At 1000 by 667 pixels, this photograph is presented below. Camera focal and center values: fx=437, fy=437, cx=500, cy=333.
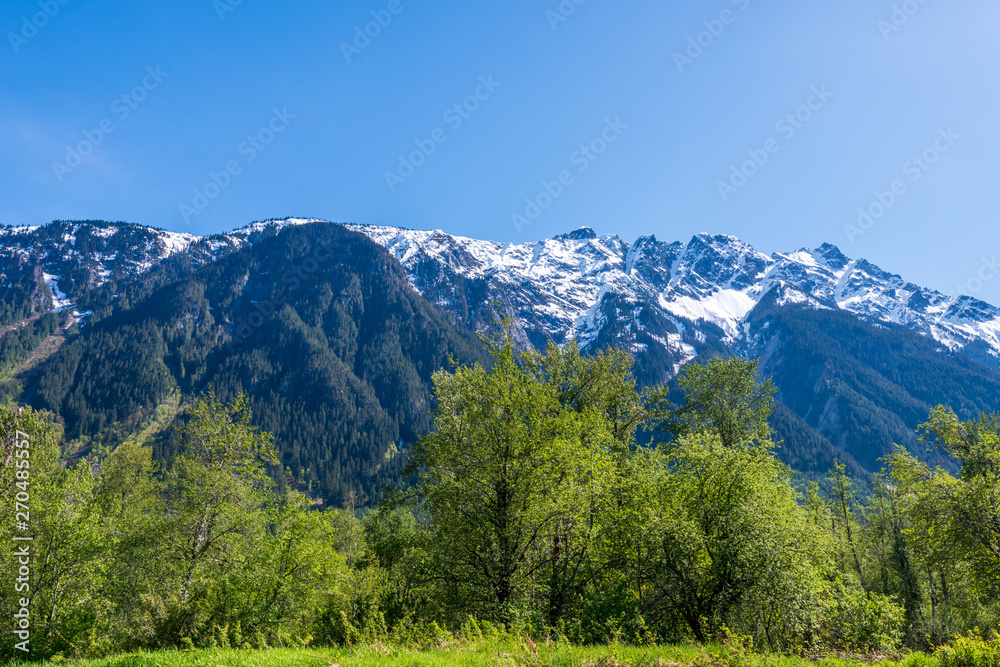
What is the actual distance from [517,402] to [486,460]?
2.72m

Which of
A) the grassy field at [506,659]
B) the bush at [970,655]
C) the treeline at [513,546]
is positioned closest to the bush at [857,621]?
the treeline at [513,546]

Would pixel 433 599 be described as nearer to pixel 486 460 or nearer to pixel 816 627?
pixel 486 460

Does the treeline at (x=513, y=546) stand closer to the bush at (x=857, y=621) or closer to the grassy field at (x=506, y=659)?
the bush at (x=857, y=621)

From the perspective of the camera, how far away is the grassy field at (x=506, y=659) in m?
11.7

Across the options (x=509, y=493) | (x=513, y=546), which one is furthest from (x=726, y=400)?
(x=513, y=546)

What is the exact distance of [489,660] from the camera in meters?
11.8

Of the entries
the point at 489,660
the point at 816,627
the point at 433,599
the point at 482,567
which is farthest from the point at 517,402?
the point at 816,627

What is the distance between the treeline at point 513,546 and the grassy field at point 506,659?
231 centimetres

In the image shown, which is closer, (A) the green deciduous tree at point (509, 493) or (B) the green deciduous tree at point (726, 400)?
(A) the green deciduous tree at point (509, 493)

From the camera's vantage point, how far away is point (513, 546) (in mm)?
17750

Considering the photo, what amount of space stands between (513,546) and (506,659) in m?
6.15

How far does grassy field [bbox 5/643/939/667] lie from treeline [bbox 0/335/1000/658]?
231 centimetres

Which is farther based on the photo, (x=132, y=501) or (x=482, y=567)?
(x=132, y=501)

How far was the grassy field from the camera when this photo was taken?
11734 millimetres
